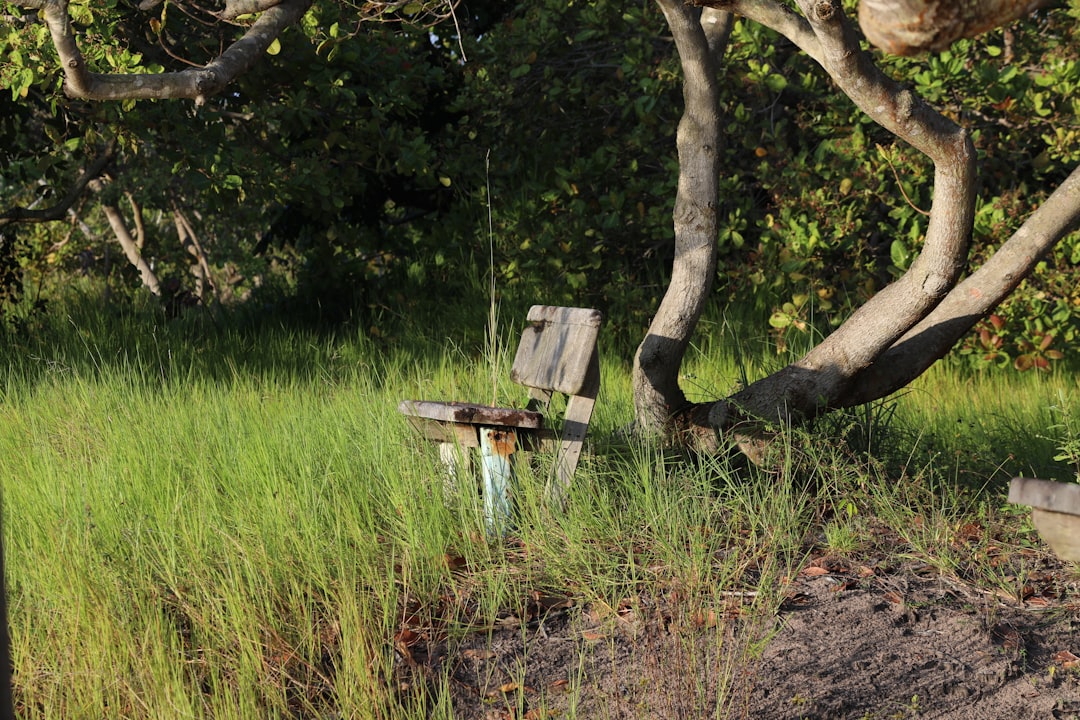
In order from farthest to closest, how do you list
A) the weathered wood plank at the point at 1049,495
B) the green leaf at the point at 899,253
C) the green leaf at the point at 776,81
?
the green leaf at the point at 776,81, the green leaf at the point at 899,253, the weathered wood plank at the point at 1049,495

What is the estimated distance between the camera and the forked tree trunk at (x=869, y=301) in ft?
13.9

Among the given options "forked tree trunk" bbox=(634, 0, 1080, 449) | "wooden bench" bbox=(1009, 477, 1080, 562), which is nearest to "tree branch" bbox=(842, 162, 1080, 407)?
"forked tree trunk" bbox=(634, 0, 1080, 449)

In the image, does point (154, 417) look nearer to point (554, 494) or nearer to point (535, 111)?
point (554, 494)

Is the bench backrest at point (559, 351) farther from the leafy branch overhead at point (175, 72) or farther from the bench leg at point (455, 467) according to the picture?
the leafy branch overhead at point (175, 72)

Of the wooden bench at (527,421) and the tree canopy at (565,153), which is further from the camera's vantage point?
the tree canopy at (565,153)

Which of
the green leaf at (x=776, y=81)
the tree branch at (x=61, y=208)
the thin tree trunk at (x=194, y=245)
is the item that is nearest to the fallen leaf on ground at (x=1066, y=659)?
the green leaf at (x=776, y=81)

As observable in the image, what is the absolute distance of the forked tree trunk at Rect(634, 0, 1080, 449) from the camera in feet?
13.9

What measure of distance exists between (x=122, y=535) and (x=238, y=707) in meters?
1.00

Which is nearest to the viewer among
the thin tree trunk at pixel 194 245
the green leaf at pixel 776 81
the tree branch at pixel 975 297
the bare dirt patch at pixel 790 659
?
the bare dirt patch at pixel 790 659

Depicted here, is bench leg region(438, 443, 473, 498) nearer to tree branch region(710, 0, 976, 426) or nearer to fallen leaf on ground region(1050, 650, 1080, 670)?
tree branch region(710, 0, 976, 426)

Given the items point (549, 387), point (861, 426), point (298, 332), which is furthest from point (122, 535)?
point (298, 332)

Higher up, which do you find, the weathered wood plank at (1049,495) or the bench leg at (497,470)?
the weathered wood plank at (1049,495)

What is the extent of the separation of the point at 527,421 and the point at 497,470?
0.24 meters

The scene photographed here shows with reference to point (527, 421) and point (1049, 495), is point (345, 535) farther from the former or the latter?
point (1049, 495)
